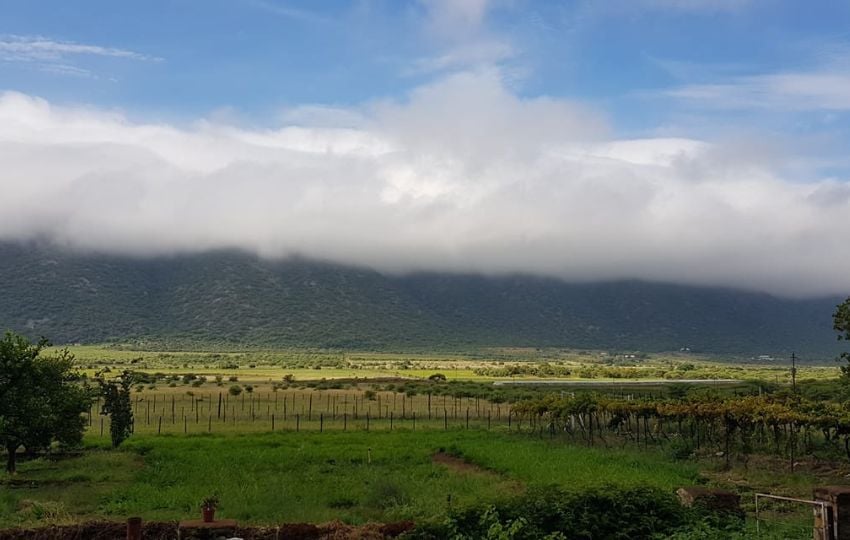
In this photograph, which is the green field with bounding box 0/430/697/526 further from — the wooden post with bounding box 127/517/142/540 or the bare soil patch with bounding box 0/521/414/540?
the wooden post with bounding box 127/517/142/540

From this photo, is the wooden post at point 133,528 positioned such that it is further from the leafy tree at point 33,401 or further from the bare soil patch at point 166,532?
the leafy tree at point 33,401

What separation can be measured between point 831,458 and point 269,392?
1973 inches

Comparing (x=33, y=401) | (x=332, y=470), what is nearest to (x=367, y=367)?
(x=332, y=470)

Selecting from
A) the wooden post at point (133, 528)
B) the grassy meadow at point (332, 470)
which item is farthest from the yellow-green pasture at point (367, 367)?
the wooden post at point (133, 528)

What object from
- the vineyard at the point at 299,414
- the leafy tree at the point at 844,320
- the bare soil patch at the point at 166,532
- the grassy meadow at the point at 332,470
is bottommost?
the vineyard at the point at 299,414

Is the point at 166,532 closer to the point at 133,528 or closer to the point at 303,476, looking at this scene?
the point at 133,528

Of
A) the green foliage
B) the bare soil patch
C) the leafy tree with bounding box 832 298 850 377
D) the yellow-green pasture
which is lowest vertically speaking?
the yellow-green pasture

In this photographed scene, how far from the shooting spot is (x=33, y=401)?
89.5ft

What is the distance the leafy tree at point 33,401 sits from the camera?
2711 cm

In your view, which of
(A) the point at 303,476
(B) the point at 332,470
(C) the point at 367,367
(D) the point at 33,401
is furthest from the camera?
(C) the point at 367,367

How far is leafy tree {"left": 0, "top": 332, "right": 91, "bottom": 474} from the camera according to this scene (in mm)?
27109

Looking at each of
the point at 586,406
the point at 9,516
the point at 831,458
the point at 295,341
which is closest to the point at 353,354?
the point at 295,341

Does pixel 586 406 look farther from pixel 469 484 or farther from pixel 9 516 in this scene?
pixel 9 516

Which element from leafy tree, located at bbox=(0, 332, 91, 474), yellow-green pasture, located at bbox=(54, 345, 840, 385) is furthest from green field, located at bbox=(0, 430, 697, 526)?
yellow-green pasture, located at bbox=(54, 345, 840, 385)
